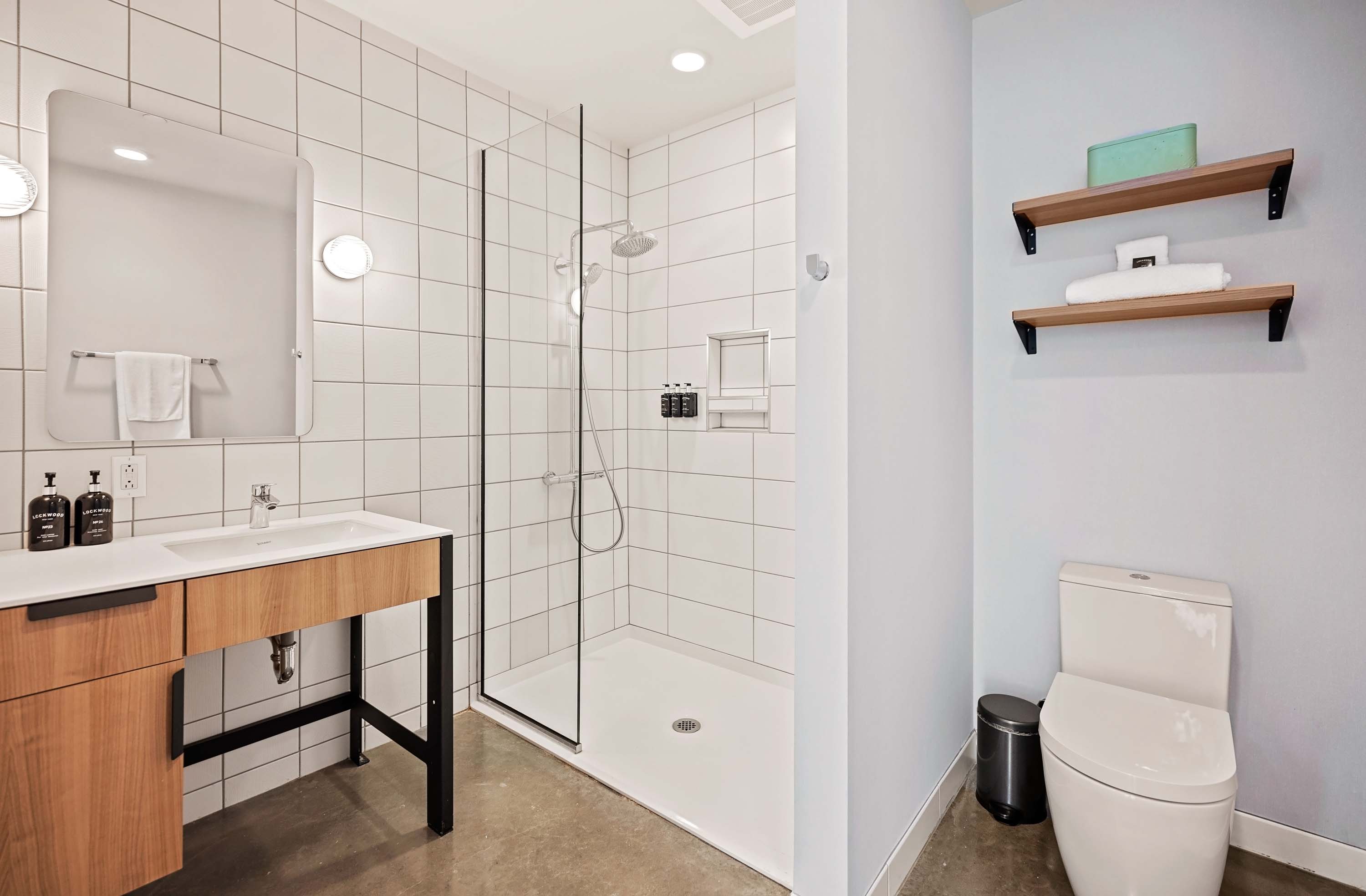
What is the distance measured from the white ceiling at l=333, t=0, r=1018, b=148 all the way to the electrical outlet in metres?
1.56

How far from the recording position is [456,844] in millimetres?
1712

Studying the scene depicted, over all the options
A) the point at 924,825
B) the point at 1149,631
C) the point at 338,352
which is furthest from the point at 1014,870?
the point at 338,352

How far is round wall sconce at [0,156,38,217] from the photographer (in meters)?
1.44

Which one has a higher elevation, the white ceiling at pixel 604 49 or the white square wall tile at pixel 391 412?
the white ceiling at pixel 604 49

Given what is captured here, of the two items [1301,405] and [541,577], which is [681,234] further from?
[1301,405]

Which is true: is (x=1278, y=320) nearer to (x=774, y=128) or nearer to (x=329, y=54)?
(x=774, y=128)

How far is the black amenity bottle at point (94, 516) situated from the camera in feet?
4.98

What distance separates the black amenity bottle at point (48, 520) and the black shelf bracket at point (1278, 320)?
3.01 meters

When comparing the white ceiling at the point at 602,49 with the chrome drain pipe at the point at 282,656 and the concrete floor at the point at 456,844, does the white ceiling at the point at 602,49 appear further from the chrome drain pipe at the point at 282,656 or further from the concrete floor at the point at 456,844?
the concrete floor at the point at 456,844

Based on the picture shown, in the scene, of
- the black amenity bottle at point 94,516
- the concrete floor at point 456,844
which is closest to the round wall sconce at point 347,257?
the black amenity bottle at point 94,516

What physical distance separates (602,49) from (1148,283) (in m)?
1.99

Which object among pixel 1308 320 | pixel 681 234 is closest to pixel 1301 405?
pixel 1308 320

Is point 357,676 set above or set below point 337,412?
below

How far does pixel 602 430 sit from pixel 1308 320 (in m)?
2.51
